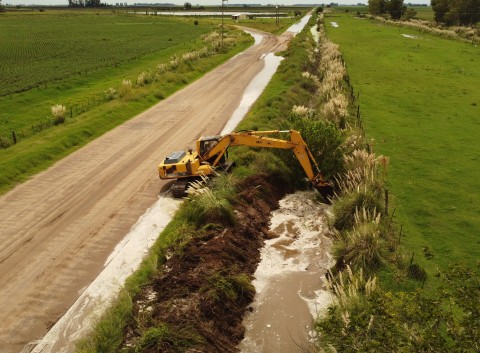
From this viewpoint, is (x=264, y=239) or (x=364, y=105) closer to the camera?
(x=264, y=239)

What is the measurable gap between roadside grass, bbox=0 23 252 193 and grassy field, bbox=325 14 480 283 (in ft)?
63.4

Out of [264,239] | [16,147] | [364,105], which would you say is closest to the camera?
[264,239]

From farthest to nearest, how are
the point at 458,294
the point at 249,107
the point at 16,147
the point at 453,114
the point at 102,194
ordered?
the point at 249,107 → the point at 453,114 → the point at 16,147 → the point at 102,194 → the point at 458,294

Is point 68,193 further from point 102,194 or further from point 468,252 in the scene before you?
point 468,252

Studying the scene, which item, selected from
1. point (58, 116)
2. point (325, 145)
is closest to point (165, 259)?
point (325, 145)

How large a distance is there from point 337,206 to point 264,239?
342 cm

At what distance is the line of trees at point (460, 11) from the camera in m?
104

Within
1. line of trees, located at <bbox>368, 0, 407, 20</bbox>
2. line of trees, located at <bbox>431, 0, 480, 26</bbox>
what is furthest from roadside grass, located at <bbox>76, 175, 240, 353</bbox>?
line of trees, located at <bbox>368, 0, 407, 20</bbox>

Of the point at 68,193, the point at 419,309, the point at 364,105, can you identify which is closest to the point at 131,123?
the point at 68,193

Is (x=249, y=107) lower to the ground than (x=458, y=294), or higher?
lower

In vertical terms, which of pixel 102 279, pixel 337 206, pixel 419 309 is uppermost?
pixel 419 309

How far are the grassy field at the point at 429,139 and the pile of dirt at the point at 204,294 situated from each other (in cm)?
591

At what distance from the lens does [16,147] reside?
27.7 m

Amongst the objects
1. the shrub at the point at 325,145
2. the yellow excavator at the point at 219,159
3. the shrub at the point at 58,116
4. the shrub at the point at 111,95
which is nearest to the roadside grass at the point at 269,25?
the shrub at the point at 111,95
